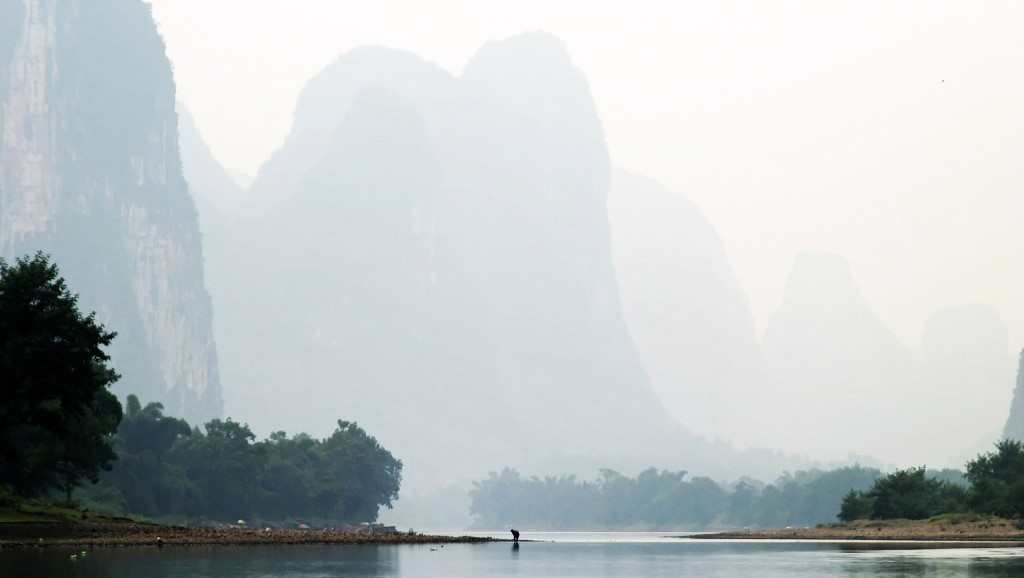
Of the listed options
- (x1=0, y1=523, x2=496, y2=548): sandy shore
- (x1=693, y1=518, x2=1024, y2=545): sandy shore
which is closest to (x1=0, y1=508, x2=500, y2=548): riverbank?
(x1=0, y1=523, x2=496, y2=548): sandy shore

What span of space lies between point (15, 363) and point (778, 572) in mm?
44429

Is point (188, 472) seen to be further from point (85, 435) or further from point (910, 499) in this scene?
point (910, 499)

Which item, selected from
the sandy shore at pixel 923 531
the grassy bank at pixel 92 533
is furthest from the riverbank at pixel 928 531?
the grassy bank at pixel 92 533

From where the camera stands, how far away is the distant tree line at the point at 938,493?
5802 inches

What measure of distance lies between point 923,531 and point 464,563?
69.3 m

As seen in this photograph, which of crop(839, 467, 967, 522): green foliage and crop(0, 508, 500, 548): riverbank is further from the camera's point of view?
crop(839, 467, 967, 522): green foliage

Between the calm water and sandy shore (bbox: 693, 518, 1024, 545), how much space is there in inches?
1149

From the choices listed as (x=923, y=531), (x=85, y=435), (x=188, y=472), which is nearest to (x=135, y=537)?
(x=85, y=435)

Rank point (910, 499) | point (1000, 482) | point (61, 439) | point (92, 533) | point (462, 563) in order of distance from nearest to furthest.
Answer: point (462, 563)
point (92, 533)
point (61, 439)
point (1000, 482)
point (910, 499)

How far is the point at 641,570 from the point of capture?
75375mm

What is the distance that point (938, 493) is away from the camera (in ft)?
535

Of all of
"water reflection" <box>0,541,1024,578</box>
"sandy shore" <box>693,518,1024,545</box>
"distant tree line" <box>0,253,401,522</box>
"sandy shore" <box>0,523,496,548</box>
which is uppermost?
"distant tree line" <box>0,253,401,522</box>

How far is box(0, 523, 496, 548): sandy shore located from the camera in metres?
81.3

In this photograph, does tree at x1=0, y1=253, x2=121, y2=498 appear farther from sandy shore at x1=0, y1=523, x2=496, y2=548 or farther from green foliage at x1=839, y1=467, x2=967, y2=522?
green foliage at x1=839, y1=467, x2=967, y2=522
